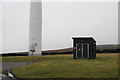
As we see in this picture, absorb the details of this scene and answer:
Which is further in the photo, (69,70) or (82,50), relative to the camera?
(82,50)

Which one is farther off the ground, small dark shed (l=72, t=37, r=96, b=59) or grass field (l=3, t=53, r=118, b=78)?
small dark shed (l=72, t=37, r=96, b=59)

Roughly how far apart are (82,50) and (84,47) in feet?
1.51

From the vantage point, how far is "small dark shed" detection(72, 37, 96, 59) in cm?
2888

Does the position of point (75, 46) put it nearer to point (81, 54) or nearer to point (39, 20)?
point (81, 54)

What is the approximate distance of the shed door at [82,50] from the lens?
28906 millimetres

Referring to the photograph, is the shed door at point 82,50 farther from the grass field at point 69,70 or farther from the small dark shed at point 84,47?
the grass field at point 69,70

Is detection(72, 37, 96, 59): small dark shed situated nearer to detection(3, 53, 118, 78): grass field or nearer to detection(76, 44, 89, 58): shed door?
detection(76, 44, 89, 58): shed door

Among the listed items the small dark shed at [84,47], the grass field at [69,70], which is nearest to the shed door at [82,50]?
the small dark shed at [84,47]

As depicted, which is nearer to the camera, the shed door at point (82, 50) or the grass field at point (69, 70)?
the grass field at point (69, 70)

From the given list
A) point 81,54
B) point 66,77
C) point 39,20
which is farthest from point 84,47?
point 39,20

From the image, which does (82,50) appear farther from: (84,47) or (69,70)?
(69,70)

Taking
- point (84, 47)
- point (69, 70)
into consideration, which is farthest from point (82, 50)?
point (69, 70)

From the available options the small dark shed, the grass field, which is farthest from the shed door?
the grass field

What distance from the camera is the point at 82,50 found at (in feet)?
95.0
